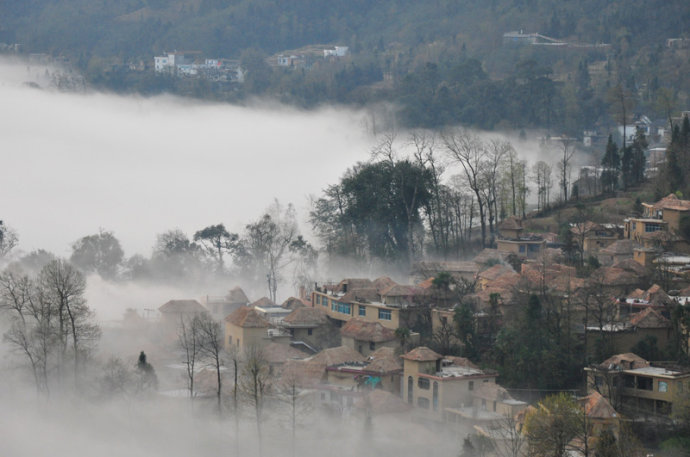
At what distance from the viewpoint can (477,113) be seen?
3664 inches

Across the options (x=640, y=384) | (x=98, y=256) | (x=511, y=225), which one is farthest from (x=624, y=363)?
(x=98, y=256)

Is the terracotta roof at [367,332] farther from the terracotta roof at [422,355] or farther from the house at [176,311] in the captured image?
the house at [176,311]

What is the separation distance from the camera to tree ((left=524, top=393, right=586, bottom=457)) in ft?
108

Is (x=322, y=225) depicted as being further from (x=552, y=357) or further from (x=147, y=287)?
(x=552, y=357)

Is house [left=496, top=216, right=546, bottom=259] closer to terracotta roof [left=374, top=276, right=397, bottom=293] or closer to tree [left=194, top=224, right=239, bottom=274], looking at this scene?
terracotta roof [left=374, top=276, right=397, bottom=293]

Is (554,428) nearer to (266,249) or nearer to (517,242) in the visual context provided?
(517,242)

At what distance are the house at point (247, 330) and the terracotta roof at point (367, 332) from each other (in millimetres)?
2412

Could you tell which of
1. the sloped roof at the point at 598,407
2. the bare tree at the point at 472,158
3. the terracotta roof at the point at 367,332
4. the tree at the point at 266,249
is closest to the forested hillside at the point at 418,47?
the bare tree at the point at 472,158

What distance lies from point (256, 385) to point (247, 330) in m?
6.63

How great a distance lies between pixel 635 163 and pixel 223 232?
17.5 metres

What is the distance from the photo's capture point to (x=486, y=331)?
42656 mm

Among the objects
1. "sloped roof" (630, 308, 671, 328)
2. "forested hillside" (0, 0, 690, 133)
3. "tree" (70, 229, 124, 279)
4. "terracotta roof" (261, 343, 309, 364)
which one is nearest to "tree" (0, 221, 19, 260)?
"tree" (70, 229, 124, 279)

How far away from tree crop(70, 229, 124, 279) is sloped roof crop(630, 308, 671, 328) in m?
26.2

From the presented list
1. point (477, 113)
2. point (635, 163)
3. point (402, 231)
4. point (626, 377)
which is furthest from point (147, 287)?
point (477, 113)
